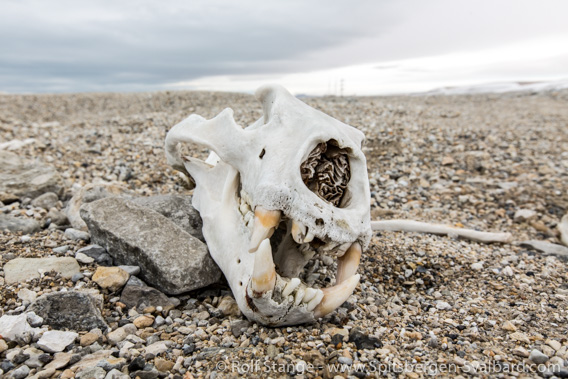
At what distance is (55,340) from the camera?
2.57 metres

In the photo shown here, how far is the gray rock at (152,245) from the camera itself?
3.26 m

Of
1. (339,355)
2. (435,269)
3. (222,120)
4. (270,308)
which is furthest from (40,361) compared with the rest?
(435,269)

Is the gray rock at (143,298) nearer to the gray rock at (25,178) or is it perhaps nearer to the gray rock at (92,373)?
the gray rock at (92,373)

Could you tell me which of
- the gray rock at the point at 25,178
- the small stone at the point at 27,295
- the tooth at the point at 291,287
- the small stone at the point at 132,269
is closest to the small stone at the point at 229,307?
the tooth at the point at 291,287

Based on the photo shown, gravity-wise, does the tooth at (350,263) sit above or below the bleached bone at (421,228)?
above

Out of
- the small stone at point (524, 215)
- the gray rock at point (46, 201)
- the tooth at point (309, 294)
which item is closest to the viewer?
the tooth at point (309, 294)

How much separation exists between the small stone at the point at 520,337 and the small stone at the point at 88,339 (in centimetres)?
284

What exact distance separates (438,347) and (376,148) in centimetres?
564

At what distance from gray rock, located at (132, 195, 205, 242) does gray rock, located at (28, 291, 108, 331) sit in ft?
4.25

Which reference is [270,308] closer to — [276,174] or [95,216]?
[276,174]

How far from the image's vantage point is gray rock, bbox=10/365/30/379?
7.47ft

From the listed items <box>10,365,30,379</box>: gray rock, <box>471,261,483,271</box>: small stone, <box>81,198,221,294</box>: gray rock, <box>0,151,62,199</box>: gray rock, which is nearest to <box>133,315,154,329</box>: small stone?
<box>81,198,221,294</box>: gray rock

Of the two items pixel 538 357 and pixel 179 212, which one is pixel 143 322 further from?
pixel 538 357

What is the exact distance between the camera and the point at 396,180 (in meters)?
A: 6.91
